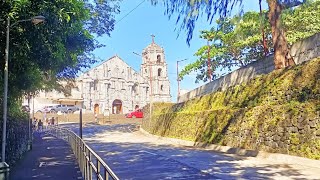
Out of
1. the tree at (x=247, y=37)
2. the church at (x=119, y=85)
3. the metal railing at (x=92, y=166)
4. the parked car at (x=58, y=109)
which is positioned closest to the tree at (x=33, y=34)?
the metal railing at (x=92, y=166)

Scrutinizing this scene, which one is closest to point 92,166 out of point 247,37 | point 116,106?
point 247,37

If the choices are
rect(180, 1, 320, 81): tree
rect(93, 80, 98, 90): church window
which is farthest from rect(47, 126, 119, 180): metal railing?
rect(93, 80, 98, 90): church window

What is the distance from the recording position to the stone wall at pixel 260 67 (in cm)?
1541

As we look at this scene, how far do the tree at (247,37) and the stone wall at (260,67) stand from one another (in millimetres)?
3707

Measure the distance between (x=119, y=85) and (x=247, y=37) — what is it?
54169 mm

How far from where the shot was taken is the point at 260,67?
65.6 ft

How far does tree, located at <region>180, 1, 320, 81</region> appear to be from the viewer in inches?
1146

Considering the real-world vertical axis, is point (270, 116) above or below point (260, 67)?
below

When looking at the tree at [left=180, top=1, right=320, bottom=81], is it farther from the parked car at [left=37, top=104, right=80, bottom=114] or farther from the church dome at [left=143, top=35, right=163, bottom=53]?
the church dome at [left=143, top=35, right=163, bottom=53]

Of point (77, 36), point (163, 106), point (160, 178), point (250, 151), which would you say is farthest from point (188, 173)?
point (163, 106)

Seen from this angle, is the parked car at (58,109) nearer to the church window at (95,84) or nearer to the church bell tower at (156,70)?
the church window at (95,84)

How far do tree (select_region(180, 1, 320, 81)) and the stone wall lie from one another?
371 centimetres

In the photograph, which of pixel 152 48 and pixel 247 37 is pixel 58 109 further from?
pixel 247 37

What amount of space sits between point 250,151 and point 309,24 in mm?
18501
